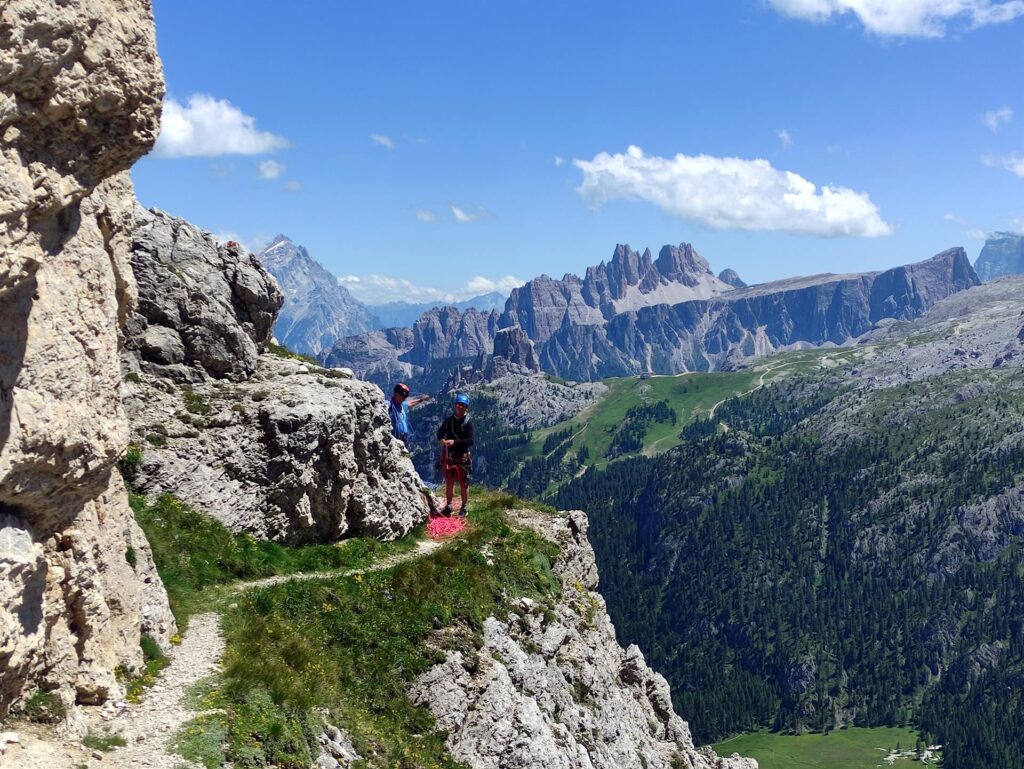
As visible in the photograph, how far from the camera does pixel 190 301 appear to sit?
100 ft

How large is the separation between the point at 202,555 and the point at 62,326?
13430 millimetres

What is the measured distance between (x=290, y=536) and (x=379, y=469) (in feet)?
19.4

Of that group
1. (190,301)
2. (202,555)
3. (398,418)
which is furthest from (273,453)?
(398,418)

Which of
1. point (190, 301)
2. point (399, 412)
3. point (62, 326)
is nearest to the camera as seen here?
point (62, 326)

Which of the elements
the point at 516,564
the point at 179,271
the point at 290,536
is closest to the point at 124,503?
the point at 290,536

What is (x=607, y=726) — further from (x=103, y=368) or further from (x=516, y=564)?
(x=103, y=368)

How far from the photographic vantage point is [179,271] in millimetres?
30938

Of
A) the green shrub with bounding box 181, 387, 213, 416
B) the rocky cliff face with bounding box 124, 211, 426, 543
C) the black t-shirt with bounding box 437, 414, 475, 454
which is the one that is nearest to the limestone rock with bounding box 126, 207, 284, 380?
the rocky cliff face with bounding box 124, 211, 426, 543

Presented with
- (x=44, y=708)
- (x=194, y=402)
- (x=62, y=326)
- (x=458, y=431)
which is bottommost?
(x=44, y=708)

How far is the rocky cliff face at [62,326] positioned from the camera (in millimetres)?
11219

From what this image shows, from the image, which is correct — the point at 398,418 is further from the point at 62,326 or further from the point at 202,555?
the point at 62,326

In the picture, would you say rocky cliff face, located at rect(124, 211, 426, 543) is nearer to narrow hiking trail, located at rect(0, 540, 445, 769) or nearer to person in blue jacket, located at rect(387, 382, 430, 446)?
person in blue jacket, located at rect(387, 382, 430, 446)

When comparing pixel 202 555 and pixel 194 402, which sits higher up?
pixel 194 402

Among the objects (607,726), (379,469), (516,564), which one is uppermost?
(379,469)
